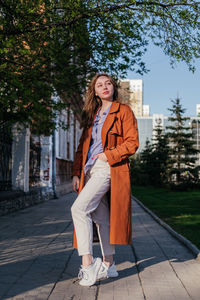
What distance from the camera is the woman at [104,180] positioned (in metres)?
3.87

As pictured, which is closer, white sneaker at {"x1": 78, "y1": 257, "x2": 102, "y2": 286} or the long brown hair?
white sneaker at {"x1": 78, "y1": 257, "x2": 102, "y2": 286}

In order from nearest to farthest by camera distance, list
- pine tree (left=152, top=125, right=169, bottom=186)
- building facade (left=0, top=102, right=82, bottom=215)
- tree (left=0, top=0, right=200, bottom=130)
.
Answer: tree (left=0, top=0, right=200, bottom=130), building facade (left=0, top=102, right=82, bottom=215), pine tree (left=152, top=125, right=169, bottom=186)

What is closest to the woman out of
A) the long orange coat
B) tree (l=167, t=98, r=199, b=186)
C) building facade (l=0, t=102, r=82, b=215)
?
the long orange coat

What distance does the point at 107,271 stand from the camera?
162 inches

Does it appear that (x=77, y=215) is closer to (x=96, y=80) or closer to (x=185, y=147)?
(x=96, y=80)

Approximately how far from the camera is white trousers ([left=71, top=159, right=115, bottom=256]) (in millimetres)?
3844

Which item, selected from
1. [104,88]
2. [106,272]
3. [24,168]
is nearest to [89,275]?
[106,272]

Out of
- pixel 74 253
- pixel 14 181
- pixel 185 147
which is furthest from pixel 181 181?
pixel 74 253

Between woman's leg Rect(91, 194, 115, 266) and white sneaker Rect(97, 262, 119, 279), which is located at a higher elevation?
woman's leg Rect(91, 194, 115, 266)

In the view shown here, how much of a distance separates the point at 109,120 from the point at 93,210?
37.5 inches

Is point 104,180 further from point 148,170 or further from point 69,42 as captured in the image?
point 148,170

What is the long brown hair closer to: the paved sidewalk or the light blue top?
the light blue top

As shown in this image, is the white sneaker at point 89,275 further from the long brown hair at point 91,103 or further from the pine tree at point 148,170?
the pine tree at point 148,170

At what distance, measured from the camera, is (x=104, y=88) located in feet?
13.9
